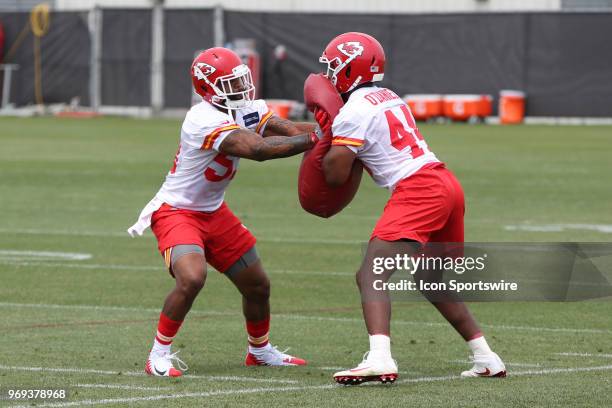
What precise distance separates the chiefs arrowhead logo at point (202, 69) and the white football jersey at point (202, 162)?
0.58 ft

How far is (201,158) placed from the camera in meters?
8.25

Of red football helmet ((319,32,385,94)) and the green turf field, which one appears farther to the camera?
red football helmet ((319,32,385,94))

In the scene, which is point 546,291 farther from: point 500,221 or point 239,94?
point 500,221

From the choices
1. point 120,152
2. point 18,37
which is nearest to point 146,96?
point 18,37

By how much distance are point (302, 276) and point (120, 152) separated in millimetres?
14207

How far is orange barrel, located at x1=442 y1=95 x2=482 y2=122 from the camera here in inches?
1331

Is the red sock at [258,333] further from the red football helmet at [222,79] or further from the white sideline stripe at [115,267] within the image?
the white sideline stripe at [115,267]

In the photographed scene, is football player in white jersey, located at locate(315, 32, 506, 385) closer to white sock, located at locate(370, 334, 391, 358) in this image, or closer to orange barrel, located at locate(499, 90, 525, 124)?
white sock, located at locate(370, 334, 391, 358)

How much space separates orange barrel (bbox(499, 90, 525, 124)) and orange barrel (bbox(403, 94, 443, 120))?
1610 mm

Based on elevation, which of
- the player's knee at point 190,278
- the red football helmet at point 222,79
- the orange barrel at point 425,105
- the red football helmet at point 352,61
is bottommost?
the orange barrel at point 425,105

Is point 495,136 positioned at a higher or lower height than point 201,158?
lower

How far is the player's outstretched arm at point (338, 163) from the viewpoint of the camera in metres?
7.38

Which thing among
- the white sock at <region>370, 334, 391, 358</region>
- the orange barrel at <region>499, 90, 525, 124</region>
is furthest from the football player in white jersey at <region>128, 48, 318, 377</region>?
the orange barrel at <region>499, 90, 525, 124</region>

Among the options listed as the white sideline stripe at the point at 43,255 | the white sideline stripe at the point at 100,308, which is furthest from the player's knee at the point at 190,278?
the white sideline stripe at the point at 43,255
